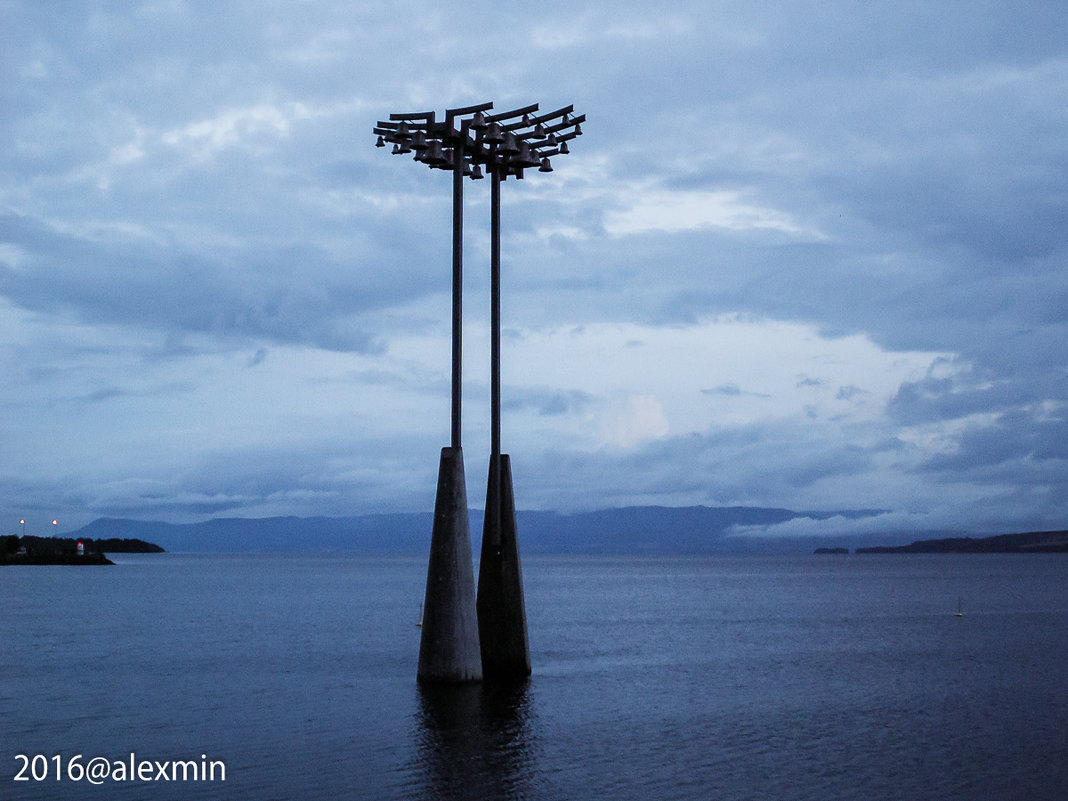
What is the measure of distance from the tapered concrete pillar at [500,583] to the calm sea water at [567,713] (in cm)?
117

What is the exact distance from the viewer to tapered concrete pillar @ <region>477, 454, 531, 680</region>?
2730 cm

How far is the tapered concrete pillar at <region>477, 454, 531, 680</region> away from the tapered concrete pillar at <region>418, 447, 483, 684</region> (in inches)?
67.2

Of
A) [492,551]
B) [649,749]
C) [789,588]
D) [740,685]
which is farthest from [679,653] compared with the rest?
[789,588]

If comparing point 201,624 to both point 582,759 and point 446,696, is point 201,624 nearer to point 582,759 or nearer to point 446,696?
point 446,696

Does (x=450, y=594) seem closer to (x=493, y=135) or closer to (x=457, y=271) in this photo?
(x=457, y=271)

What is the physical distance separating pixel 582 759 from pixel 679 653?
79.7 feet

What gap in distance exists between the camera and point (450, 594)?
979 inches

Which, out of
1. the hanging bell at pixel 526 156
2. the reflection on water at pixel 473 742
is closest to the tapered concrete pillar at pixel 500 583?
the reflection on water at pixel 473 742

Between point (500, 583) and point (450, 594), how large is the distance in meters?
2.63

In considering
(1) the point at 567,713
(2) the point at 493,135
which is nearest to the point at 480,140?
(2) the point at 493,135

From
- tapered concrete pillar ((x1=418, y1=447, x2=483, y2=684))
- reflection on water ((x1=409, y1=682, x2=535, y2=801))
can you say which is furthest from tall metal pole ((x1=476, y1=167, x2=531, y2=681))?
tapered concrete pillar ((x1=418, y1=447, x2=483, y2=684))

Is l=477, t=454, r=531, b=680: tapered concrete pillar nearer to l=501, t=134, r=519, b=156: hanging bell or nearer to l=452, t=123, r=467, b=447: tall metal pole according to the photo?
l=452, t=123, r=467, b=447: tall metal pole

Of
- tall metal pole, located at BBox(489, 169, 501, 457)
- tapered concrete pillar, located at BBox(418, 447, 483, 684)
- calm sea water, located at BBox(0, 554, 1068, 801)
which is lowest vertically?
calm sea water, located at BBox(0, 554, 1068, 801)

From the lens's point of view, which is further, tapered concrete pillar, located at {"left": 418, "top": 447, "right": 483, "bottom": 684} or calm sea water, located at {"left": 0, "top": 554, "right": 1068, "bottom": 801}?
tapered concrete pillar, located at {"left": 418, "top": 447, "right": 483, "bottom": 684}
